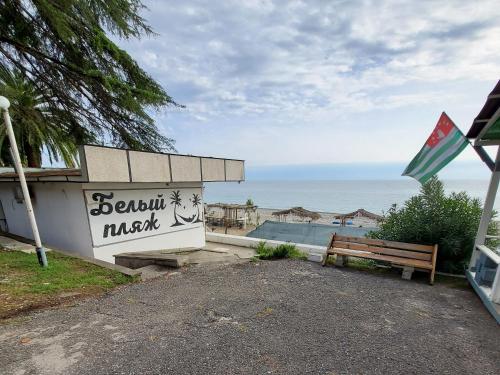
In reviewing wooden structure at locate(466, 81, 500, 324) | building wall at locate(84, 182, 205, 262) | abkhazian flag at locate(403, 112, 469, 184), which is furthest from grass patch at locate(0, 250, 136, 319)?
wooden structure at locate(466, 81, 500, 324)

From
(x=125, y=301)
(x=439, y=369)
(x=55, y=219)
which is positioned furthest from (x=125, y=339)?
(x=55, y=219)

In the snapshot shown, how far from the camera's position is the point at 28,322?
3729 mm

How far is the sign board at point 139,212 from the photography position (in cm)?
713

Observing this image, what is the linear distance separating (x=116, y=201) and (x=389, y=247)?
7687 millimetres

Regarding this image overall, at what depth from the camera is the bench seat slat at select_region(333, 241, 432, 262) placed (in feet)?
19.8

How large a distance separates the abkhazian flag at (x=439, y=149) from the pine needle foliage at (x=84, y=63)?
338 inches

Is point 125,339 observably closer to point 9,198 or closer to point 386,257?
point 386,257

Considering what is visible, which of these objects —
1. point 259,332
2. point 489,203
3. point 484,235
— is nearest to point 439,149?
point 489,203

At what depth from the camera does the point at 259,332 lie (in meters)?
3.62

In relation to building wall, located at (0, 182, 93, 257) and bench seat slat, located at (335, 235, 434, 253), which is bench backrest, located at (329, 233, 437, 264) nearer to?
bench seat slat, located at (335, 235, 434, 253)

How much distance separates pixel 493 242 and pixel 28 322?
9.55m

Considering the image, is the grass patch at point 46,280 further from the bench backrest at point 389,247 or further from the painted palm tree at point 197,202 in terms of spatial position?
A: the bench backrest at point 389,247

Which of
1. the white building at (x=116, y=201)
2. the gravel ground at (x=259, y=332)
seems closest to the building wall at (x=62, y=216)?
the white building at (x=116, y=201)

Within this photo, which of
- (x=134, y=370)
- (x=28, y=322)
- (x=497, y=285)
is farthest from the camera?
(x=497, y=285)
